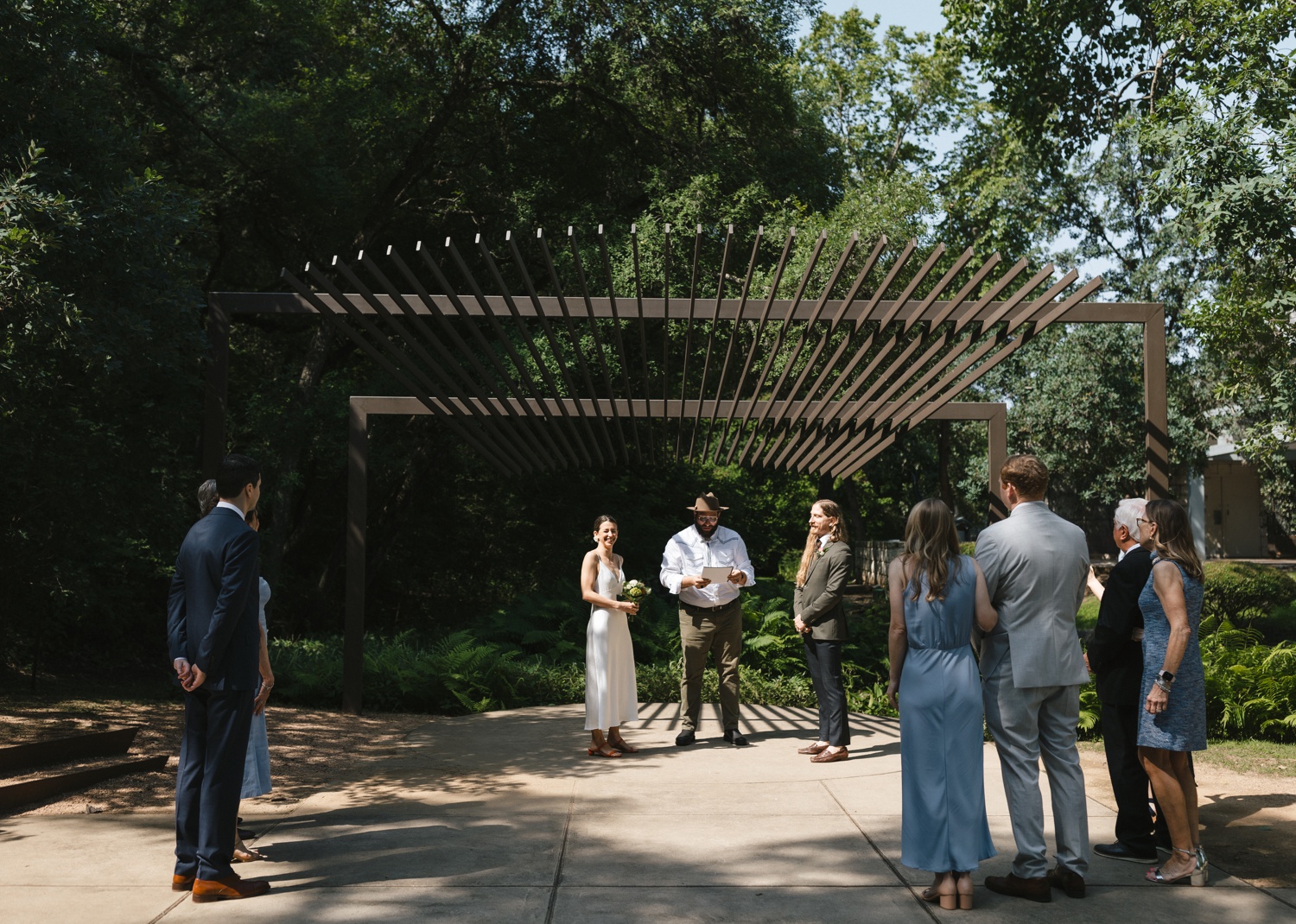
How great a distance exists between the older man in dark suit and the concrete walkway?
0.62 feet

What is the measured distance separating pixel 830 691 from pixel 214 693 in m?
4.72

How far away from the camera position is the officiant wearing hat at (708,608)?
8.88m

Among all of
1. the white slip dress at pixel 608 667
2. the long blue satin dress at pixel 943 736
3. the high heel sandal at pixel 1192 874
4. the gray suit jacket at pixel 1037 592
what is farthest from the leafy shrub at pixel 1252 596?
the long blue satin dress at pixel 943 736

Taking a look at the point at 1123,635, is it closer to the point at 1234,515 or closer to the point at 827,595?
the point at 827,595

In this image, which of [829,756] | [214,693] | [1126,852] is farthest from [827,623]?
[214,693]

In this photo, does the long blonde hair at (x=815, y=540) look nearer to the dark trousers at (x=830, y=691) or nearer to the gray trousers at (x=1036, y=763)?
the dark trousers at (x=830, y=691)

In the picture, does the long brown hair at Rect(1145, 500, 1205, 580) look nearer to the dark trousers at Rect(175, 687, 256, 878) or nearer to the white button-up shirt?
the white button-up shirt

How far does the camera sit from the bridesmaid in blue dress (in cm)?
479

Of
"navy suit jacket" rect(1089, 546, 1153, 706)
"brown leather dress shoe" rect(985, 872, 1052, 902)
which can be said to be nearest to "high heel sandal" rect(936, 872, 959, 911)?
"brown leather dress shoe" rect(985, 872, 1052, 902)

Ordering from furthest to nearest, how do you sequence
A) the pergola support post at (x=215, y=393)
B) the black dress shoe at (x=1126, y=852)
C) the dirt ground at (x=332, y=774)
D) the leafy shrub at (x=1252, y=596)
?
the leafy shrub at (x=1252, y=596) → the pergola support post at (x=215, y=393) → the dirt ground at (x=332, y=774) → the black dress shoe at (x=1126, y=852)

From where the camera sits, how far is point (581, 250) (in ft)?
56.0

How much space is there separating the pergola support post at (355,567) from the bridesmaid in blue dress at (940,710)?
22.4ft

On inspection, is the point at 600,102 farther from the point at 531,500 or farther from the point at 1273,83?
the point at 1273,83

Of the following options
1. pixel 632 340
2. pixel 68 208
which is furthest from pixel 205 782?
pixel 632 340
